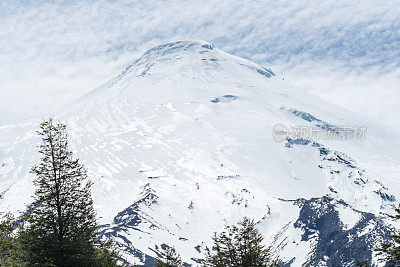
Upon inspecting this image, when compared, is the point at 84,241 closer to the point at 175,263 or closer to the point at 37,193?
the point at 37,193

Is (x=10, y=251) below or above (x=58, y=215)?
above

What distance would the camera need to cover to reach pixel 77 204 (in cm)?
2736

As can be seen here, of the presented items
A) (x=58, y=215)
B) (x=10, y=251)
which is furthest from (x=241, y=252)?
(x=10, y=251)

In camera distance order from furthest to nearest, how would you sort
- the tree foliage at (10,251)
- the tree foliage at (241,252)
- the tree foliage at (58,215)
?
1. the tree foliage at (241,252)
2. the tree foliage at (58,215)
3. the tree foliage at (10,251)

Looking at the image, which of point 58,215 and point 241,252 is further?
point 241,252

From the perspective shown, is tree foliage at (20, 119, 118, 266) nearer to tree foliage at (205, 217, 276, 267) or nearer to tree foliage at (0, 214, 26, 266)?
tree foliage at (0, 214, 26, 266)

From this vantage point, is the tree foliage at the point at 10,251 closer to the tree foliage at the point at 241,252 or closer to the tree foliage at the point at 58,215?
the tree foliage at the point at 58,215

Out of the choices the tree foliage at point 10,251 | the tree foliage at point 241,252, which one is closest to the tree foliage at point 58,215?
the tree foliage at point 10,251

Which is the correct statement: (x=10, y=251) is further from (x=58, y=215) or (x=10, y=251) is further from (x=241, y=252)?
(x=241, y=252)

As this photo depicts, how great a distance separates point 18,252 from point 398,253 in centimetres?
2197

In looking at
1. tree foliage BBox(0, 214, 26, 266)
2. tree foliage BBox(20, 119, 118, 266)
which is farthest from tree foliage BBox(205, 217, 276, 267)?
tree foliage BBox(0, 214, 26, 266)

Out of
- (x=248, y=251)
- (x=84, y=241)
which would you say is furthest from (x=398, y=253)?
(x=84, y=241)

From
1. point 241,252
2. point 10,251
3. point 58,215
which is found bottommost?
point 241,252

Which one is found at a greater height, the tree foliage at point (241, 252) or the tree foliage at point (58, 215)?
the tree foliage at point (58, 215)
